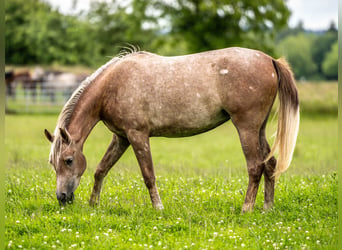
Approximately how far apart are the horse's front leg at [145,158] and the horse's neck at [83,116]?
672 mm

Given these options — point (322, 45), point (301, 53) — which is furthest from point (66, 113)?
point (301, 53)

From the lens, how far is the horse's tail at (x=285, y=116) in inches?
275

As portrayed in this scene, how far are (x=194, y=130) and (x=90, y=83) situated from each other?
5.84ft

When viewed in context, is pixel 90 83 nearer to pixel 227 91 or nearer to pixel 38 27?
pixel 227 91

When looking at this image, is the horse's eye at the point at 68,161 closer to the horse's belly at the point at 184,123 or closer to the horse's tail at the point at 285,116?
the horse's belly at the point at 184,123

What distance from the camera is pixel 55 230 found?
6055 mm

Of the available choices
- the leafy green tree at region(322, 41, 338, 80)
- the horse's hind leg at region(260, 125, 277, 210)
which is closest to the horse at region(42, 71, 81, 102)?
the leafy green tree at region(322, 41, 338, 80)

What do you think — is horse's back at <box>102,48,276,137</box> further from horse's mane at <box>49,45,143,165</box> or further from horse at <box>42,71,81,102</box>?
horse at <box>42,71,81,102</box>

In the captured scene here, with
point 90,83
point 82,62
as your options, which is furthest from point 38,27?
point 90,83

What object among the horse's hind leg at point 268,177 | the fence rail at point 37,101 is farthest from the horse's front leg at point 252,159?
the fence rail at point 37,101

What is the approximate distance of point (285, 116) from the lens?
23.3ft

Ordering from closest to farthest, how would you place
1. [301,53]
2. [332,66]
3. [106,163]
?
[106,163], [332,66], [301,53]

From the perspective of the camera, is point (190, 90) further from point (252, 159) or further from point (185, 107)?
point (252, 159)

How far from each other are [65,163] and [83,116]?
762 millimetres
